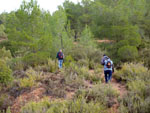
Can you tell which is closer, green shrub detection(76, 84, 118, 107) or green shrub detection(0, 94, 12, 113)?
green shrub detection(76, 84, 118, 107)

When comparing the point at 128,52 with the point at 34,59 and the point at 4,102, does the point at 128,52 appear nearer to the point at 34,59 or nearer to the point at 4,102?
the point at 34,59

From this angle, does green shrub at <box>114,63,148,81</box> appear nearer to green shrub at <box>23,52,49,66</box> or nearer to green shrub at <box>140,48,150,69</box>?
green shrub at <box>23,52,49,66</box>

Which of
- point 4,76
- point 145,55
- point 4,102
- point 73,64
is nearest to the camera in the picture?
point 4,102

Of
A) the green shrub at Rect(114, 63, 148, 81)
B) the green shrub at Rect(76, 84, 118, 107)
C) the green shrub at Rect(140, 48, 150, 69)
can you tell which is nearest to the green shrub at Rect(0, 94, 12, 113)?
the green shrub at Rect(76, 84, 118, 107)

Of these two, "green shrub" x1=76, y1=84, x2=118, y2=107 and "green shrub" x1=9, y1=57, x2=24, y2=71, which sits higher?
"green shrub" x1=9, y1=57, x2=24, y2=71

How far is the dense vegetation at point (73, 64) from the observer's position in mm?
5094

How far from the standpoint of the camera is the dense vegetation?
5.09 m

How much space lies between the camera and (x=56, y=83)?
7.32 metres

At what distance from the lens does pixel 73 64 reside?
34.8 feet

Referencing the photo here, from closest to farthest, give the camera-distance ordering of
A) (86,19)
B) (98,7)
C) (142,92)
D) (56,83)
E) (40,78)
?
1. (142,92)
2. (56,83)
3. (40,78)
4. (98,7)
5. (86,19)

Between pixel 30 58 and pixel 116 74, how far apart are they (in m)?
6.26

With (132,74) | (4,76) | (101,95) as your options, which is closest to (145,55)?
(132,74)

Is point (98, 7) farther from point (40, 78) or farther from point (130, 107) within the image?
point (130, 107)

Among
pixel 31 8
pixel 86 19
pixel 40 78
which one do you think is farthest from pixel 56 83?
pixel 86 19
